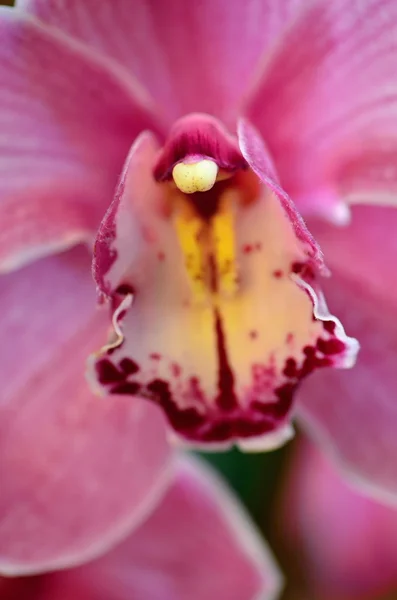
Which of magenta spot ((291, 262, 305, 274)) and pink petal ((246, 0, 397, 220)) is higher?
pink petal ((246, 0, 397, 220))

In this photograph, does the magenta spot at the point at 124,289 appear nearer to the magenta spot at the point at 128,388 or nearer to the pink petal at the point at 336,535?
the magenta spot at the point at 128,388

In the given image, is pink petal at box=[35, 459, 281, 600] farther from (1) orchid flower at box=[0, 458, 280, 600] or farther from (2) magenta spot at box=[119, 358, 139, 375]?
(2) magenta spot at box=[119, 358, 139, 375]

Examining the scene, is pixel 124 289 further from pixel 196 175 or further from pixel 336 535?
pixel 336 535

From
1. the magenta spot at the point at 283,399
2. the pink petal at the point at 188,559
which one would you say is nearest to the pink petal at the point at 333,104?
the magenta spot at the point at 283,399

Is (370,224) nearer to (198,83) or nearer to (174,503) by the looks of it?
(198,83)

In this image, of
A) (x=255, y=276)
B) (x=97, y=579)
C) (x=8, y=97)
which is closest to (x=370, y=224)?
(x=255, y=276)

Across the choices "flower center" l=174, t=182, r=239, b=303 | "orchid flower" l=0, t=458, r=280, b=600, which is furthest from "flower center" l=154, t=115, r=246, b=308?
"orchid flower" l=0, t=458, r=280, b=600

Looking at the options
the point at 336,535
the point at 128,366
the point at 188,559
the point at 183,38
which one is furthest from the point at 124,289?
the point at 336,535

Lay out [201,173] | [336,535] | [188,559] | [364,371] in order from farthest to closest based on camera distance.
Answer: [336,535]
[188,559]
[364,371]
[201,173]
